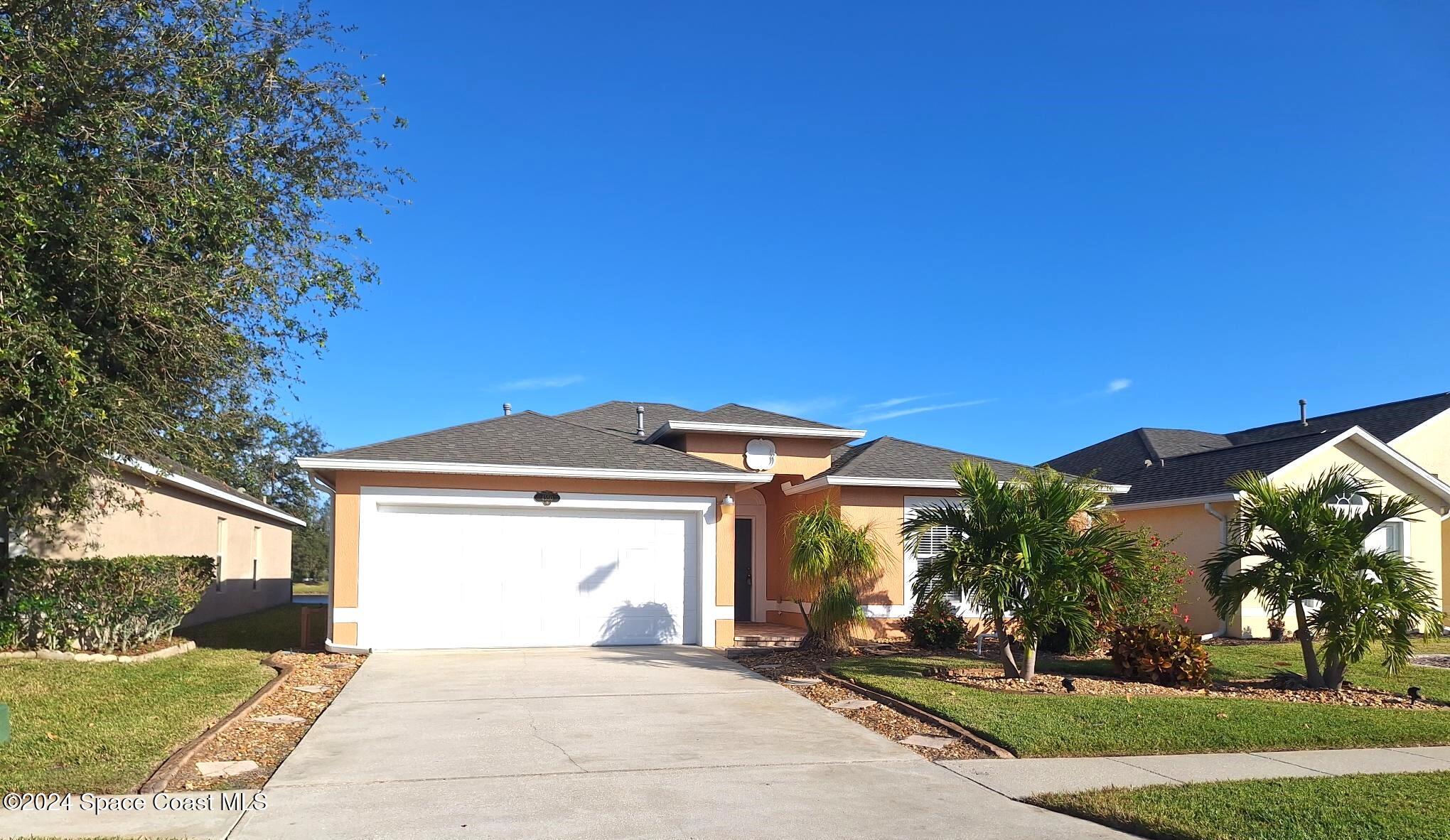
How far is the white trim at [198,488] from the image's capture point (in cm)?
1154

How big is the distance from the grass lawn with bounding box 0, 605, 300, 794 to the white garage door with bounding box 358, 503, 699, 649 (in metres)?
2.17

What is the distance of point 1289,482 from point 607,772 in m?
16.3

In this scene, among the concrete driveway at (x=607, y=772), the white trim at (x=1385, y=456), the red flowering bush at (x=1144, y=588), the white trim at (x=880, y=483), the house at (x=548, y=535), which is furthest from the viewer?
the white trim at (x=1385, y=456)

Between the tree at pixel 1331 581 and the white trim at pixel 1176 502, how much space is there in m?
5.69

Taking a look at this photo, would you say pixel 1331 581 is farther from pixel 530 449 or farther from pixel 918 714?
pixel 530 449

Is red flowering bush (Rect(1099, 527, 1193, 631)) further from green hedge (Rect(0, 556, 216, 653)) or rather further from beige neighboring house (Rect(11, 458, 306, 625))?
green hedge (Rect(0, 556, 216, 653))

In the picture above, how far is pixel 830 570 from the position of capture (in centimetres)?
1502

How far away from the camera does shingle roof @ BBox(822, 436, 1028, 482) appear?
1717 cm

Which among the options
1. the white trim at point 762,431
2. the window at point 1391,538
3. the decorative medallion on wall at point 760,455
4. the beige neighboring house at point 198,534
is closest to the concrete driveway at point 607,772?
the beige neighboring house at point 198,534

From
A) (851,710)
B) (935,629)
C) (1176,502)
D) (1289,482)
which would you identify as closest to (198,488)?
(935,629)

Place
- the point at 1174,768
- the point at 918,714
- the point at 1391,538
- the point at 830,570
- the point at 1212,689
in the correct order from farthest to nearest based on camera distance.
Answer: the point at 1391,538 → the point at 830,570 → the point at 1212,689 → the point at 918,714 → the point at 1174,768

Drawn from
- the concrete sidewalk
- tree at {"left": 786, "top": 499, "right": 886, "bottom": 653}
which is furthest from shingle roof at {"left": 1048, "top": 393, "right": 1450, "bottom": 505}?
the concrete sidewalk

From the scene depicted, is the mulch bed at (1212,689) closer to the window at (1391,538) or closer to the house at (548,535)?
the house at (548,535)

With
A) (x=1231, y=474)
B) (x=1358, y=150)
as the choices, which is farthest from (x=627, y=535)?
(x=1358, y=150)
